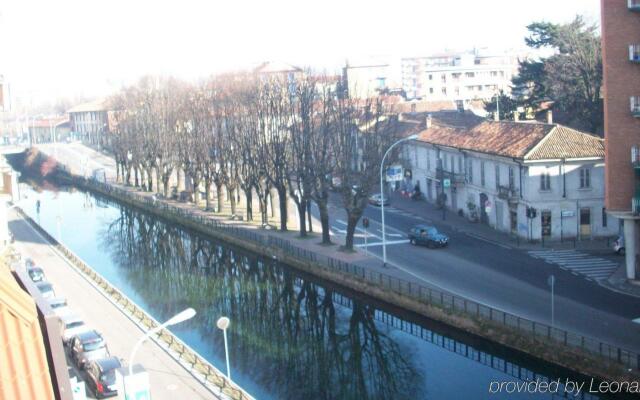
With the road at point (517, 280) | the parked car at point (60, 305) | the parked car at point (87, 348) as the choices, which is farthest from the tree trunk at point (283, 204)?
the parked car at point (87, 348)

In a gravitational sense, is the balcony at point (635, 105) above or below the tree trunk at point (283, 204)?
above

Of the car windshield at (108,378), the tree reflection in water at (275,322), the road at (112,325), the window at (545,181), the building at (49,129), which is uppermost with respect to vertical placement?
the building at (49,129)

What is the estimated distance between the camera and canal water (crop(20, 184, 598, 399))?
22047mm

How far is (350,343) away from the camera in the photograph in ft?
86.5

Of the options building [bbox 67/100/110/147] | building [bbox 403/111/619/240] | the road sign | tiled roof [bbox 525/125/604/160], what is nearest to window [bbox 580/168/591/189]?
building [bbox 403/111/619/240]

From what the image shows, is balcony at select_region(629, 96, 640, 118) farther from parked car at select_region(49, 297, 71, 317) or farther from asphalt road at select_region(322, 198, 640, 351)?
parked car at select_region(49, 297, 71, 317)

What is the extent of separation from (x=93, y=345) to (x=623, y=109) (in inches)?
753

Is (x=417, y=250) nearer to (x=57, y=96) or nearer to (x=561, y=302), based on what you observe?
(x=561, y=302)

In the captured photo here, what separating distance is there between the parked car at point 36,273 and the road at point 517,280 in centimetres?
1436

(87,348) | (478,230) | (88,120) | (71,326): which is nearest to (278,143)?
(478,230)

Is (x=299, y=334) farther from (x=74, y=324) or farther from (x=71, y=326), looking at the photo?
(x=71, y=326)

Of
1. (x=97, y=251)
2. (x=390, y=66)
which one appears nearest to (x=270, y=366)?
(x=97, y=251)

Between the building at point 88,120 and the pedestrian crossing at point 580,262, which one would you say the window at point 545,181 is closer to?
the pedestrian crossing at point 580,262

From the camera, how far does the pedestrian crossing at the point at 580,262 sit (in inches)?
1128
